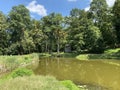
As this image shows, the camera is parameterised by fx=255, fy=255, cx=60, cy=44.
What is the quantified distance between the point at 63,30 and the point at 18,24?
14.3 m

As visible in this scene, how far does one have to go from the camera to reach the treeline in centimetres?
5634

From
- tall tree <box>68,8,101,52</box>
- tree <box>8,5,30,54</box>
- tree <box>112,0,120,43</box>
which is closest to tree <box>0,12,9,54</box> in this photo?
tree <box>8,5,30,54</box>

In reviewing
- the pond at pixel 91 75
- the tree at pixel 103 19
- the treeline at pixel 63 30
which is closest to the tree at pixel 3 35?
the treeline at pixel 63 30

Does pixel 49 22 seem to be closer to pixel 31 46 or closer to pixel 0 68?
pixel 31 46

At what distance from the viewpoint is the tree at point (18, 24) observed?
201ft

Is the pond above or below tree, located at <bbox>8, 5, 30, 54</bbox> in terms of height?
below

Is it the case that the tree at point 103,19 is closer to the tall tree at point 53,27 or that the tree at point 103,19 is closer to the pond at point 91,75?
the tall tree at point 53,27

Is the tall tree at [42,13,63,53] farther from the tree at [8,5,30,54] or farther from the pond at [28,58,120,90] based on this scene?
the pond at [28,58,120,90]

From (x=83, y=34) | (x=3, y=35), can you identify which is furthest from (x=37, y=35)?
(x=83, y=34)

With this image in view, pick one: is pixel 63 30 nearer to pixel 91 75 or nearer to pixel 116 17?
pixel 116 17

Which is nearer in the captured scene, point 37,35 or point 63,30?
point 37,35

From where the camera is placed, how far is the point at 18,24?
61.2 meters

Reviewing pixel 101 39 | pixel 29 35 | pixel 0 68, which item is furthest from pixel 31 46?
pixel 0 68

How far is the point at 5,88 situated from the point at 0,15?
52.7 m
